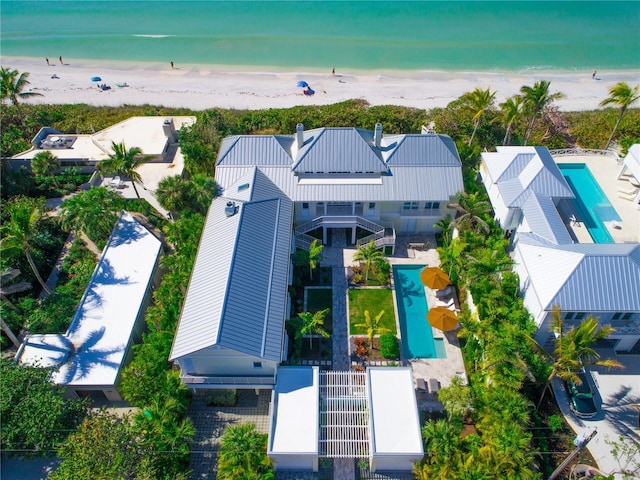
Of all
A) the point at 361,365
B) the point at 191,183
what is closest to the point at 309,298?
the point at 361,365

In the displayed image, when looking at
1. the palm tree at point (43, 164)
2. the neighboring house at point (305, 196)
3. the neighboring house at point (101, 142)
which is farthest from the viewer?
the neighboring house at point (101, 142)

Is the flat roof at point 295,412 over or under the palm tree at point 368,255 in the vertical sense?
under

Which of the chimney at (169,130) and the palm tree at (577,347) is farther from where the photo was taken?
the chimney at (169,130)

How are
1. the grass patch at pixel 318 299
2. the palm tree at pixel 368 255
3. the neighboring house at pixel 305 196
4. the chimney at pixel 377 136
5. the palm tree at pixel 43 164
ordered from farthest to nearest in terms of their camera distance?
the palm tree at pixel 43 164 → the chimney at pixel 377 136 → the palm tree at pixel 368 255 → the grass patch at pixel 318 299 → the neighboring house at pixel 305 196

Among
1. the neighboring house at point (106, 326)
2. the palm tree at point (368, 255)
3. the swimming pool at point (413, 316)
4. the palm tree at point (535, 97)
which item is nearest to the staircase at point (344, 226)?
the palm tree at point (368, 255)

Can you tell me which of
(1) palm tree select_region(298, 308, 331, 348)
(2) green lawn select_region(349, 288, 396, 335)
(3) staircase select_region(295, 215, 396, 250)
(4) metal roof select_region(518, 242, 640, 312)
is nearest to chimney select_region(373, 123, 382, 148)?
→ (3) staircase select_region(295, 215, 396, 250)

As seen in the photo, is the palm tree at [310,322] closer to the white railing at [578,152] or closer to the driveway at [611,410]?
the driveway at [611,410]

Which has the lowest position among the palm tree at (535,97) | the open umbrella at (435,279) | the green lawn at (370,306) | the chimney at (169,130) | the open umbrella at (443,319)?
the open umbrella at (443,319)
